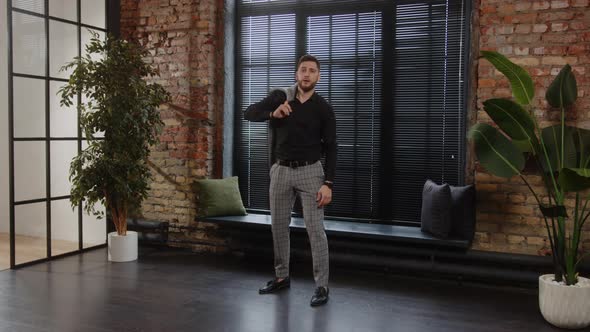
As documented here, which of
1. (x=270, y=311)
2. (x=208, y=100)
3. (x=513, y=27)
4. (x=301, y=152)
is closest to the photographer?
(x=270, y=311)

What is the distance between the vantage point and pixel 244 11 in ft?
18.5

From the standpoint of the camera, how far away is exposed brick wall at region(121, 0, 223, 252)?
550 centimetres

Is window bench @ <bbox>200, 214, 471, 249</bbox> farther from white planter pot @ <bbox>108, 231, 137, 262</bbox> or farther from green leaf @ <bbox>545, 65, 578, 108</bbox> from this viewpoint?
green leaf @ <bbox>545, 65, 578, 108</bbox>

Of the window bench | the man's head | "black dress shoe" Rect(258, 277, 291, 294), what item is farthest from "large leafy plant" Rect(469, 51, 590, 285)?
"black dress shoe" Rect(258, 277, 291, 294)

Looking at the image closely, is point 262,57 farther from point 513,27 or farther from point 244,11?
point 513,27

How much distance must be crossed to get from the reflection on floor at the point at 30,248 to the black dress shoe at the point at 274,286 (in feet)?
7.34

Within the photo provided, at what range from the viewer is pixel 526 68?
13.9 feet

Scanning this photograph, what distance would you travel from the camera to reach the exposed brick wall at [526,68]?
4086 millimetres

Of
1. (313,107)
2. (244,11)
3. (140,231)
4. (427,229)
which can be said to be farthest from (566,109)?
(140,231)

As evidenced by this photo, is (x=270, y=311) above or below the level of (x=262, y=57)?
below

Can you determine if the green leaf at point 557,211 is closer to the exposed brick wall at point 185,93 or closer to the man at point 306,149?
the man at point 306,149

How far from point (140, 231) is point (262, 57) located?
2.22 meters

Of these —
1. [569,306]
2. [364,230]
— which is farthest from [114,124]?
[569,306]

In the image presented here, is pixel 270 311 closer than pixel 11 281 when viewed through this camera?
Yes
